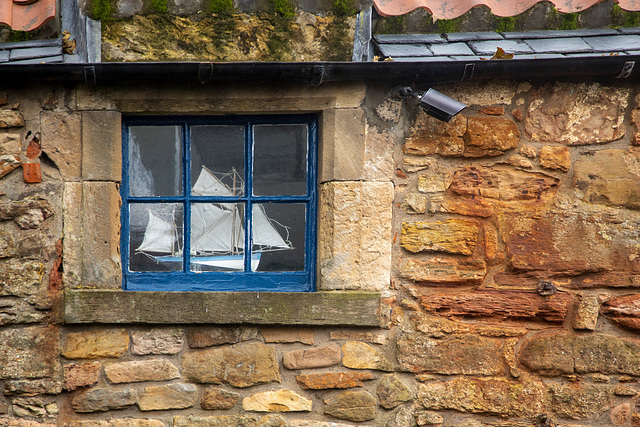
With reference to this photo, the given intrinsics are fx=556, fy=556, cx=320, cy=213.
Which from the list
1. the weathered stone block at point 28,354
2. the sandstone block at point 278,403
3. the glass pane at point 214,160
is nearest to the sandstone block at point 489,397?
the sandstone block at point 278,403

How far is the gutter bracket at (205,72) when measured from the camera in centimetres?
276

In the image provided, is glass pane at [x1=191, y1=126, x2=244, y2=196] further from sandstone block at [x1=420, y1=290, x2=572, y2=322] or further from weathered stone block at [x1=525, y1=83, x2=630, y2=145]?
weathered stone block at [x1=525, y1=83, x2=630, y2=145]

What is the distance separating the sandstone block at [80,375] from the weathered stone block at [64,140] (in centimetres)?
101

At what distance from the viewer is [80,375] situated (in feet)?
9.74

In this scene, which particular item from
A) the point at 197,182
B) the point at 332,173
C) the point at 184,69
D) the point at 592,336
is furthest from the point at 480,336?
the point at 184,69

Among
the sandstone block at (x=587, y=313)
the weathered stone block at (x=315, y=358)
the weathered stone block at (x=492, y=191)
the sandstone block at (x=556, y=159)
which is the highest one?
the sandstone block at (x=556, y=159)

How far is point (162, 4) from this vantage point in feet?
9.82

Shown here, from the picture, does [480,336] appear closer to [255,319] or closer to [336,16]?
[255,319]

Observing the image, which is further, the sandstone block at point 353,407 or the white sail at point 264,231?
the white sail at point 264,231

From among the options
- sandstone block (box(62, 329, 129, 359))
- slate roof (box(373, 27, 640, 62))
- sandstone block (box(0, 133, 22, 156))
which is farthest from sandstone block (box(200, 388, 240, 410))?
slate roof (box(373, 27, 640, 62))

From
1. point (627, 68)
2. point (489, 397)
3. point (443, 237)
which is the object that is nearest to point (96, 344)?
point (443, 237)

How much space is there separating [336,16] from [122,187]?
1525 mm

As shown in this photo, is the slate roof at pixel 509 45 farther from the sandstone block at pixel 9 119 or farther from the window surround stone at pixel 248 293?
the sandstone block at pixel 9 119

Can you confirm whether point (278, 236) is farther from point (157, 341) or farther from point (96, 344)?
point (96, 344)
